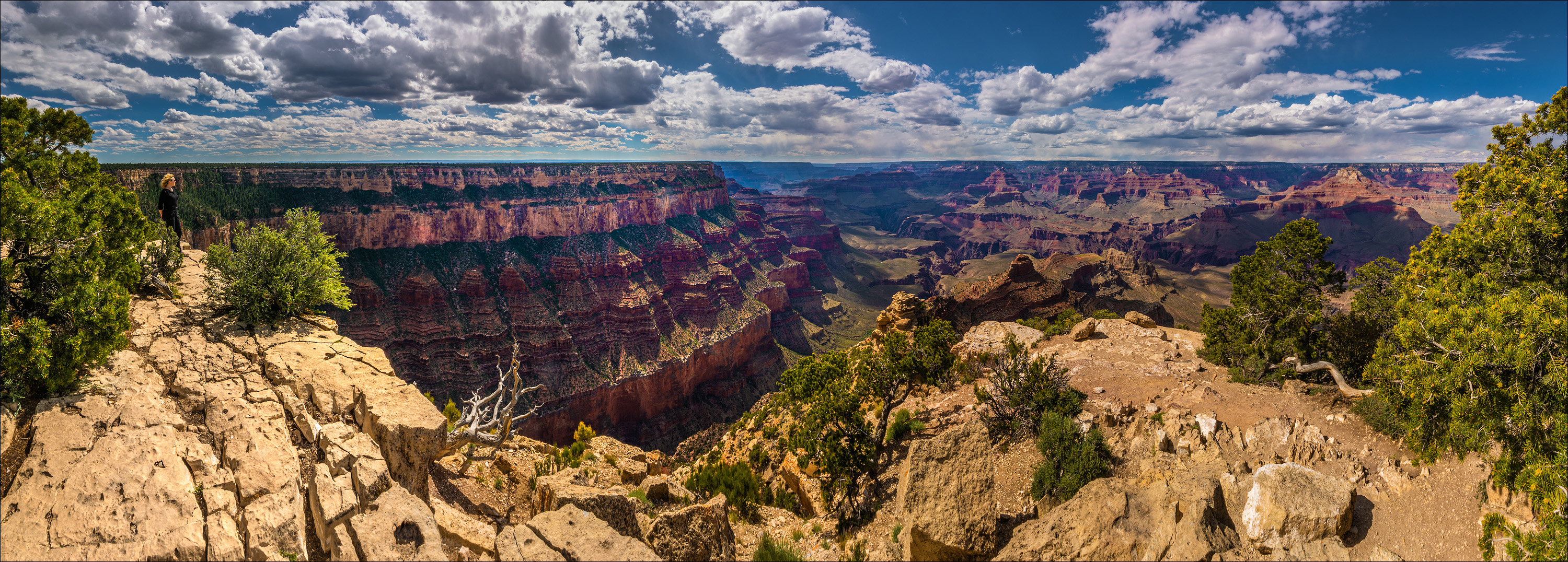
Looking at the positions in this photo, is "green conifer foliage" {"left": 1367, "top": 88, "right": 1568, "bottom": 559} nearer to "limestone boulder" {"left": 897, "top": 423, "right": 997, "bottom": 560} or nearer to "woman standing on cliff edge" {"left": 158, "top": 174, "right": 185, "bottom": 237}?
"limestone boulder" {"left": 897, "top": 423, "right": 997, "bottom": 560}

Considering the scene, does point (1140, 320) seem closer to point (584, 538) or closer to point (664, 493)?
point (664, 493)

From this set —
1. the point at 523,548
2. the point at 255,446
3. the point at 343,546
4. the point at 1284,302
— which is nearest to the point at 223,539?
the point at 343,546

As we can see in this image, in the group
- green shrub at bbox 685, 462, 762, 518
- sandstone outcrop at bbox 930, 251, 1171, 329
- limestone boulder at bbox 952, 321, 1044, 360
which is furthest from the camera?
sandstone outcrop at bbox 930, 251, 1171, 329

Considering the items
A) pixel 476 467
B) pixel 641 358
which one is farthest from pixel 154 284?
pixel 641 358

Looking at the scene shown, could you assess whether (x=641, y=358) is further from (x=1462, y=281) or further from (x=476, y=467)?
(x=1462, y=281)

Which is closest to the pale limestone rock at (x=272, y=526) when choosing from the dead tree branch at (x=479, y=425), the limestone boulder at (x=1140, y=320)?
the dead tree branch at (x=479, y=425)

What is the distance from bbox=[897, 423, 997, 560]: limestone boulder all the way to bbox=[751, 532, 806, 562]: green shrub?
2.66 metres

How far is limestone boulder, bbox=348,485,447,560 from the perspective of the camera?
846 centimetres

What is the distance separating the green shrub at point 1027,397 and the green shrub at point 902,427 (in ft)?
9.31

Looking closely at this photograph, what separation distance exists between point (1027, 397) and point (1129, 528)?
8.28m

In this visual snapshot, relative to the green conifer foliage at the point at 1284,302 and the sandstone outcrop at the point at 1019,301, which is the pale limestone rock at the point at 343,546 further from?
the sandstone outcrop at the point at 1019,301

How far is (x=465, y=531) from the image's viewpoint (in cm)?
991

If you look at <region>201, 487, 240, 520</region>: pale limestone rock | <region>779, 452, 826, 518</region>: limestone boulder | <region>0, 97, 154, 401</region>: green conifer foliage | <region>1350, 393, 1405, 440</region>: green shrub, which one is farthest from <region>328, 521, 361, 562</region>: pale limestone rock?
<region>1350, 393, 1405, 440</region>: green shrub

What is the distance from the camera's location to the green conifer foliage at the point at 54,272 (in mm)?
8883
